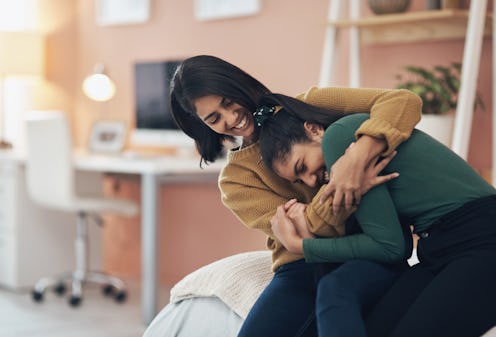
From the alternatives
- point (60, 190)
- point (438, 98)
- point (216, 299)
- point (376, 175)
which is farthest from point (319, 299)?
point (60, 190)

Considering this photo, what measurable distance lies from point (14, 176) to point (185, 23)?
1205 mm

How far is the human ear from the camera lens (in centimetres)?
188

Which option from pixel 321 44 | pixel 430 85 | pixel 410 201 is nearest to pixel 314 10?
pixel 321 44

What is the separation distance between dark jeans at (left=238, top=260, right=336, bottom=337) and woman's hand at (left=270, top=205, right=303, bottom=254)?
0.26 feet

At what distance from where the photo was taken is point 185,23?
4656 mm

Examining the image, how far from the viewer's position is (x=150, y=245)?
387 centimetres

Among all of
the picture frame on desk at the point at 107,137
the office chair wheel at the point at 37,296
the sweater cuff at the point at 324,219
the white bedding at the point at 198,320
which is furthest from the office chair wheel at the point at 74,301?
the sweater cuff at the point at 324,219

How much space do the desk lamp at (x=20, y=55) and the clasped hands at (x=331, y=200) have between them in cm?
324

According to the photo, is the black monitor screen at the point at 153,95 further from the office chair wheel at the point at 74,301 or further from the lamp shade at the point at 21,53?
the office chair wheel at the point at 74,301

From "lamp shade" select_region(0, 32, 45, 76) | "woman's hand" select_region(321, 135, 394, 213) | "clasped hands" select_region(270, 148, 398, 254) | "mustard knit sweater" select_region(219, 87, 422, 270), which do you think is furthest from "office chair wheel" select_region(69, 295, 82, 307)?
"woman's hand" select_region(321, 135, 394, 213)

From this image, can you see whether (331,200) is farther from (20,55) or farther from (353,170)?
(20,55)

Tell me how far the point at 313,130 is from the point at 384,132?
0.18 meters

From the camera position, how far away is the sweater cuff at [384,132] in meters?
1.76

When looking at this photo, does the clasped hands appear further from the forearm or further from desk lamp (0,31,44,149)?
desk lamp (0,31,44,149)
